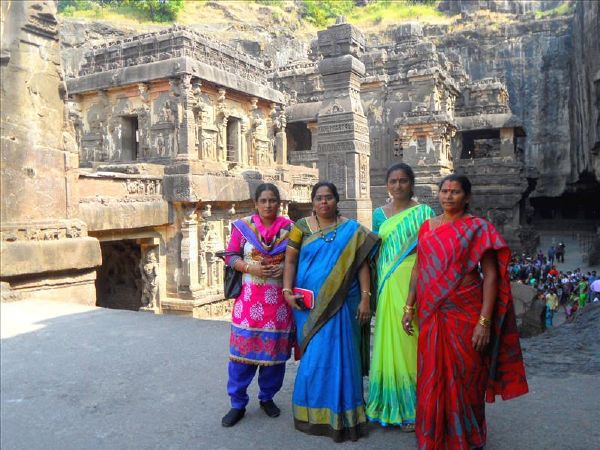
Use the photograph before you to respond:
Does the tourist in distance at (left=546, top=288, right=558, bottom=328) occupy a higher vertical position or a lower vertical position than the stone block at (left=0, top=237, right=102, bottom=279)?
lower

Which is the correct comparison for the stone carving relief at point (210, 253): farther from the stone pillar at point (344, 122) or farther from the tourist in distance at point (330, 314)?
the tourist in distance at point (330, 314)

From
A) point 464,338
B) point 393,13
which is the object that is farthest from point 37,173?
point 393,13

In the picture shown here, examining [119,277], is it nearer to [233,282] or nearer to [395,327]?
[233,282]

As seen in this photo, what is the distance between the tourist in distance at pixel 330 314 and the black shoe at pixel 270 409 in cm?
22

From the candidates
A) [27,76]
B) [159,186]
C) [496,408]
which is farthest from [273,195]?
[159,186]

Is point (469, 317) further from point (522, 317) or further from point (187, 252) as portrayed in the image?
point (187, 252)

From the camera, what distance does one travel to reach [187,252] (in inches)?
443

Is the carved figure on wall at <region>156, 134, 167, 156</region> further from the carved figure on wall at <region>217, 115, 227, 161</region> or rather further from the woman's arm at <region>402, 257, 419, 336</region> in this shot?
the woman's arm at <region>402, 257, 419, 336</region>

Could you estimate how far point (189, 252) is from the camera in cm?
1126

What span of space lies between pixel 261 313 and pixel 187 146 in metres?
10.0

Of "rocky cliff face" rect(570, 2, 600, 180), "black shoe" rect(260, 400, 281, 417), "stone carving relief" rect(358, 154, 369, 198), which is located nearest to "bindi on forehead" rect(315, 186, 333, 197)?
"black shoe" rect(260, 400, 281, 417)

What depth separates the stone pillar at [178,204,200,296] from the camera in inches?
433

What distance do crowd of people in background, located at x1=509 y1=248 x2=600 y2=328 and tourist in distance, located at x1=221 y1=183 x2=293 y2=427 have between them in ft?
22.2

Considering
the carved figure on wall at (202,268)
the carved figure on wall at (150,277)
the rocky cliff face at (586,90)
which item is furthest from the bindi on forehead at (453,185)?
the rocky cliff face at (586,90)
